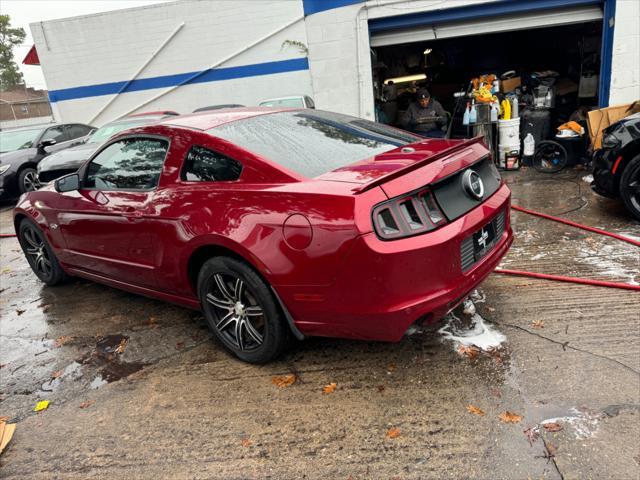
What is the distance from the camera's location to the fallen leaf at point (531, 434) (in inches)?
91.5

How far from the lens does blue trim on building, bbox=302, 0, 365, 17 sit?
9312mm

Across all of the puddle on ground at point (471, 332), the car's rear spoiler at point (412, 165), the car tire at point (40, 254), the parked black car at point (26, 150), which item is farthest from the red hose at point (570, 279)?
the parked black car at point (26, 150)

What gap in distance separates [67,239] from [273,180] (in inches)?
99.0

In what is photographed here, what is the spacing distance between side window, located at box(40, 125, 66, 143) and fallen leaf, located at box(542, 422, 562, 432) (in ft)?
38.3

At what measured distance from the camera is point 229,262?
294 centimetres

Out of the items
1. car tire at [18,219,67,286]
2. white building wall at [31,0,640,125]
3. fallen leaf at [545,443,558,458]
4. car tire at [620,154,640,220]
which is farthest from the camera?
white building wall at [31,0,640,125]

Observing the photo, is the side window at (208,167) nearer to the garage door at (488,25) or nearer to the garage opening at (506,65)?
the garage opening at (506,65)

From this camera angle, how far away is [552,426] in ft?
7.88

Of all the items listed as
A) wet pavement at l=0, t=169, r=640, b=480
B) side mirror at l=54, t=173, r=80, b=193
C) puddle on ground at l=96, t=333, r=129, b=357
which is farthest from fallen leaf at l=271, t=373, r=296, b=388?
side mirror at l=54, t=173, r=80, b=193

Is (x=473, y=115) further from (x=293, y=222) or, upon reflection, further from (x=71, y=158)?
(x=71, y=158)

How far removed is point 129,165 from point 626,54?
28.7ft

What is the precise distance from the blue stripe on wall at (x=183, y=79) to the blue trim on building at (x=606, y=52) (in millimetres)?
7656

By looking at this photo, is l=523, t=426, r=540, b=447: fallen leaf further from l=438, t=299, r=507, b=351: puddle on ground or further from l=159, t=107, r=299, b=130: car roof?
l=159, t=107, r=299, b=130: car roof

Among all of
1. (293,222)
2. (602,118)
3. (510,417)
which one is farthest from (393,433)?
(602,118)
